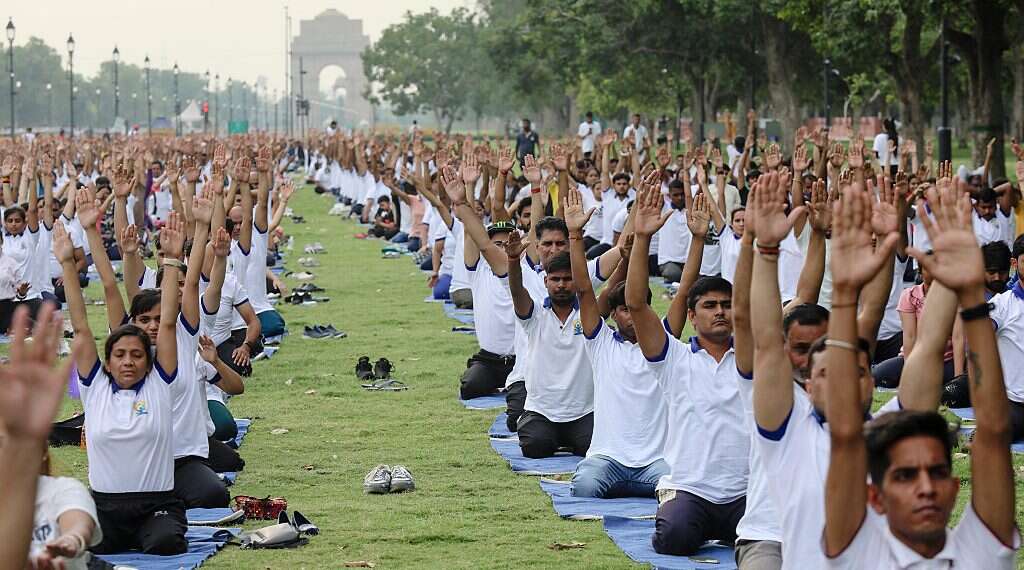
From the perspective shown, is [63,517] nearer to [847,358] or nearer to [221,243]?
[847,358]

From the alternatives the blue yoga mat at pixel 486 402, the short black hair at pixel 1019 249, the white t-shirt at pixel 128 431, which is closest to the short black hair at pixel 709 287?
the white t-shirt at pixel 128 431

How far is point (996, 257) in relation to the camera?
1288 cm

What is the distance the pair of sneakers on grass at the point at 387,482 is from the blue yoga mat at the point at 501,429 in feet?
6.22

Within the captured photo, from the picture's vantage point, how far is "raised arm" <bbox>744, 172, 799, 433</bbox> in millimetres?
5578

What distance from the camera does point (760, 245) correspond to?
5.68m

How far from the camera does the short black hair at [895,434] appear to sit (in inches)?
190

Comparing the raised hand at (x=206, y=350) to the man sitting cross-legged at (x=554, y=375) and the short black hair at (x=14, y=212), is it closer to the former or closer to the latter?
the man sitting cross-legged at (x=554, y=375)

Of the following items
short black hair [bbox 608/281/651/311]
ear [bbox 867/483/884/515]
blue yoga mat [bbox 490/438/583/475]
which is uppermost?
short black hair [bbox 608/281/651/311]

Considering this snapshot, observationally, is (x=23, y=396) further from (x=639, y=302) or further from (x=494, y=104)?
(x=494, y=104)

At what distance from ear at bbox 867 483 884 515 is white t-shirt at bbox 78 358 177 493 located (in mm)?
Result: 4738

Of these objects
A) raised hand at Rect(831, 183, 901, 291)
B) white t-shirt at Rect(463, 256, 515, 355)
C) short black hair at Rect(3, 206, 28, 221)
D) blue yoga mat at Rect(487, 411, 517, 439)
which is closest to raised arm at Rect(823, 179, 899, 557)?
raised hand at Rect(831, 183, 901, 291)

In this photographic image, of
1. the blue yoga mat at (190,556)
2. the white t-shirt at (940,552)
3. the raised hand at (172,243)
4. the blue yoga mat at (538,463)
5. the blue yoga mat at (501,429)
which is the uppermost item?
the raised hand at (172,243)

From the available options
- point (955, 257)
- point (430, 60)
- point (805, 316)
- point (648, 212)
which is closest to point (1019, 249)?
point (648, 212)

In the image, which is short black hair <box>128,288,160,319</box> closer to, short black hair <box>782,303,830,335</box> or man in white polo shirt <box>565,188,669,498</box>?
man in white polo shirt <box>565,188,669,498</box>
